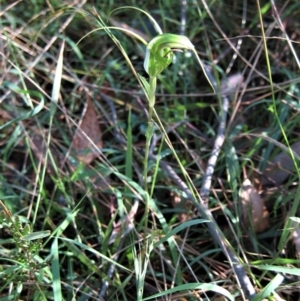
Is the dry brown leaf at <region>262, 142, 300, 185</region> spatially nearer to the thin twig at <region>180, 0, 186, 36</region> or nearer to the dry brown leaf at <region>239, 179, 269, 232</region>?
the dry brown leaf at <region>239, 179, 269, 232</region>

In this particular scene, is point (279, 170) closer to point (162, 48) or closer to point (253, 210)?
point (253, 210)

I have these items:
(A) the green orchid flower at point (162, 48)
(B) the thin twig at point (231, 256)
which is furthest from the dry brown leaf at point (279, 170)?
(A) the green orchid flower at point (162, 48)

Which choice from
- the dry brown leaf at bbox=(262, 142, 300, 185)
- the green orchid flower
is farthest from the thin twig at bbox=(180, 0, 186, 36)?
the green orchid flower

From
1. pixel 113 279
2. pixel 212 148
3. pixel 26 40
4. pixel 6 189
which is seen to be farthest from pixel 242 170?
pixel 26 40

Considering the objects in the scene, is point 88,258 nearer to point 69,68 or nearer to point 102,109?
point 102,109

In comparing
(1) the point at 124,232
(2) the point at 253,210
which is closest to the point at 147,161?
Result: (1) the point at 124,232

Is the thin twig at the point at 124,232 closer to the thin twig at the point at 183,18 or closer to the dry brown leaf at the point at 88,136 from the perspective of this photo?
the dry brown leaf at the point at 88,136
